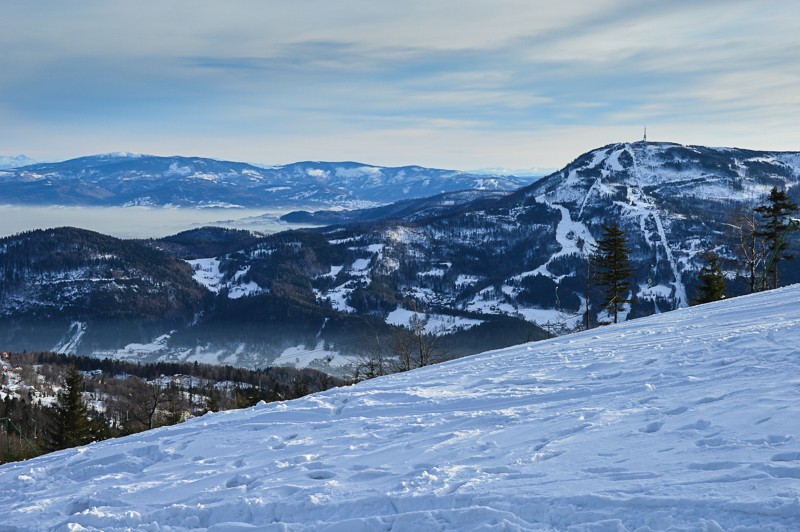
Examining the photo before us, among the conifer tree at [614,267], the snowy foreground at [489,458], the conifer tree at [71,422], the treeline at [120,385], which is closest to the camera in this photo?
the snowy foreground at [489,458]

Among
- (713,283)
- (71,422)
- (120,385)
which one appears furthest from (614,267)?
(120,385)

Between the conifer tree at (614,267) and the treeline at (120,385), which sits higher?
the conifer tree at (614,267)

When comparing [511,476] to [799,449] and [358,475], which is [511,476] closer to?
[358,475]

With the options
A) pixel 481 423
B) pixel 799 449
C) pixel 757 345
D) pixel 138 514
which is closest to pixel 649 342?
pixel 757 345

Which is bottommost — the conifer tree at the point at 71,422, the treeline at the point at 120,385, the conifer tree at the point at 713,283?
the treeline at the point at 120,385

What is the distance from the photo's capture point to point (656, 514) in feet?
20.1

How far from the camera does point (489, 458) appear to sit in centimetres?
877

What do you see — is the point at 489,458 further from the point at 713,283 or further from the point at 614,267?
the point at 713,283

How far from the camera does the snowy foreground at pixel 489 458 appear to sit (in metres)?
6.60

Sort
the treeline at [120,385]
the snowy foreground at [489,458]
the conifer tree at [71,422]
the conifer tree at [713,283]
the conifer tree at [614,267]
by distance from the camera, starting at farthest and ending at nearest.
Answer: the treeline at [120,385] < the conifer tree at [71,422] < the conifer tree at [713,283] < the conifer tree at [614,267] < the snowy foreground at [489,458]

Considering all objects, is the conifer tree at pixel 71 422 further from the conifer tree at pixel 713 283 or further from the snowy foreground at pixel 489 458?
the conifer tree at pixel 713 283

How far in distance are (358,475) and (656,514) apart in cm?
447

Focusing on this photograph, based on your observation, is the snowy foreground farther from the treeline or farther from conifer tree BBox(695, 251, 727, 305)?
the treeline

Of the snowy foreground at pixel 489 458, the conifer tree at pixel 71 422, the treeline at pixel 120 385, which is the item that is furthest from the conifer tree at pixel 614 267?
the treeline at pixel 120 385
